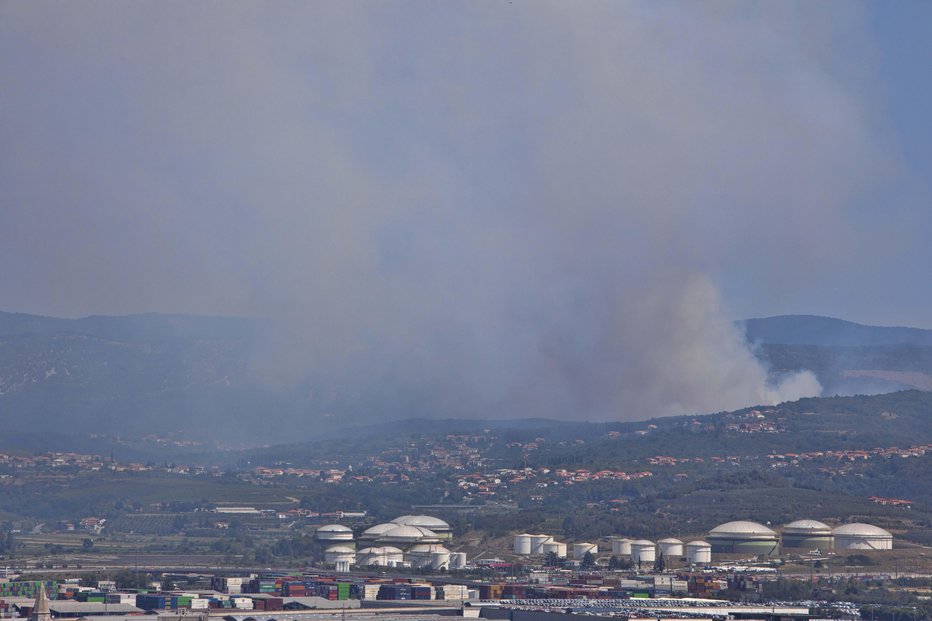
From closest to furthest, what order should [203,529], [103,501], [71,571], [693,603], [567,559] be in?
[693,603] → [71,571] → [567,559] → [203,529] → [103,501]

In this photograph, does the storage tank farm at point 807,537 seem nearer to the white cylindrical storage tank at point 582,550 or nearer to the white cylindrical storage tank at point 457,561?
the white cylindrical storage tank at point 582,550

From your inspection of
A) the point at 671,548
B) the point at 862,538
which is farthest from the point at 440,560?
the point at 862,538

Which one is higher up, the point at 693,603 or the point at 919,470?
the point at 919,470

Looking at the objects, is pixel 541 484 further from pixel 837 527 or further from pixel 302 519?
pixel 837 527

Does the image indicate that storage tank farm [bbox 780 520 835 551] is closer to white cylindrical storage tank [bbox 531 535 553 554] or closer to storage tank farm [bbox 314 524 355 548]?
white cylindrical storage tank [bbox 531 535 553 554]

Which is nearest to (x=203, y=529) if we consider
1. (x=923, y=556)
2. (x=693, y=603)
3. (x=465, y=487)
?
(x=465, y=487)

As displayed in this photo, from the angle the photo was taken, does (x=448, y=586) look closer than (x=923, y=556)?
Yes

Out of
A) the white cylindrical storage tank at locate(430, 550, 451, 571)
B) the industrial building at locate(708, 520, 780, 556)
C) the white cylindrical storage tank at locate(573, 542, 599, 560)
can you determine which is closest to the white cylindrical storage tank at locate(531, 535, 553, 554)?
the white cylindrical storage tank at locate(573, 542, 599, 560)
